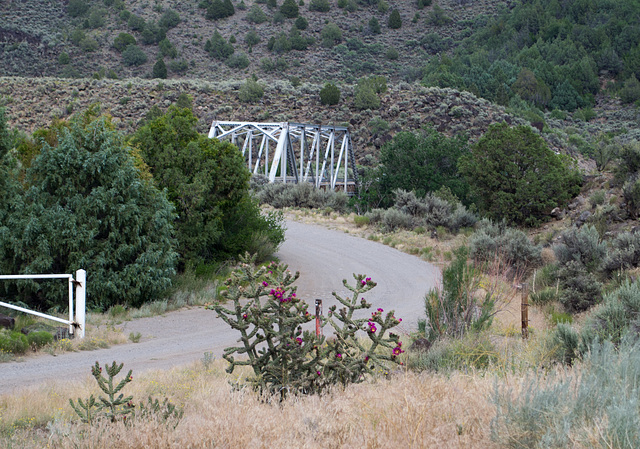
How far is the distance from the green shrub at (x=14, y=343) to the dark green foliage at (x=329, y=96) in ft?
142

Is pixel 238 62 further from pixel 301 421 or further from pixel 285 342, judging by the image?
pixel 301 421

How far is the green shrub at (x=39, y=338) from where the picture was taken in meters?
8.55

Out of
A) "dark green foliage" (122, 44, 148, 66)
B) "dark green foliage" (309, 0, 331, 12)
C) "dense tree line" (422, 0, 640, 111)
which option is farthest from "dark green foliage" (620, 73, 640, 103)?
"dark green foliage" (122, 44, 148, 66)

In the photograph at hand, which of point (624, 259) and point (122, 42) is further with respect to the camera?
point (122, 42)

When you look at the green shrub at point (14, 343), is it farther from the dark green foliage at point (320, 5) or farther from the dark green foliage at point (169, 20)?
the dark green foliage at point (320, 5)

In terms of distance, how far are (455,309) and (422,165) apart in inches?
768

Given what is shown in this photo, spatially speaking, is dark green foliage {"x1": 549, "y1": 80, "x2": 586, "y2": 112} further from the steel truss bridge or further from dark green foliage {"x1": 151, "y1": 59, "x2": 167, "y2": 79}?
dark green foliage {"x1": 151, "y1": 59, "x2": 167, "y2": 79}

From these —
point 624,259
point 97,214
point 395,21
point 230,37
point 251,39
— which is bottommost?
point 624,259

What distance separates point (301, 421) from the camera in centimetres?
439

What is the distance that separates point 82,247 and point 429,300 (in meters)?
6.90

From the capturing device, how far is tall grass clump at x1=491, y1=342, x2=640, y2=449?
3469 mm

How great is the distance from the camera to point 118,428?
414cm

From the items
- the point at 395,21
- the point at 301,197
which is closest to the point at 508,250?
the point at 301,197

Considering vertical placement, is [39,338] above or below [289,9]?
below
